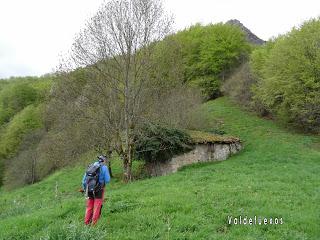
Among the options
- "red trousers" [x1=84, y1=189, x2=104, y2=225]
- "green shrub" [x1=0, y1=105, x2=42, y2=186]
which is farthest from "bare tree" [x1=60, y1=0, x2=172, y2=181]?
"green shrub" [x1=0, y1=105, x2=42, y2=186]

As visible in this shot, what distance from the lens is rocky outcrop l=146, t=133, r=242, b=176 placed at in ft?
89.0

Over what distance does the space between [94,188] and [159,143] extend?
14388 mm

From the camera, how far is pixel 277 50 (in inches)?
1442

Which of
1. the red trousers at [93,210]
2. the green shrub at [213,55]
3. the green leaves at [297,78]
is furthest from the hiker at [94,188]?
the green shrub at [213,55]

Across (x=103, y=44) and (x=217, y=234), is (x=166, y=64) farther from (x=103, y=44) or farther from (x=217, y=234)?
(x=217, y=234)

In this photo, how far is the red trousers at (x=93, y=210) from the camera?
1207cm

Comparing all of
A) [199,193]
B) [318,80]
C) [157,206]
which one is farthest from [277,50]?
[157,206]

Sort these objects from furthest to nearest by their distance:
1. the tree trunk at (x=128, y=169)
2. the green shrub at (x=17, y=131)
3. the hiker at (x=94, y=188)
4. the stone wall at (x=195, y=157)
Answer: the green shrub at (x=17, y=131) < the stone wall at (x=195, y=157) < the tree trunk at (x=128, y=169) < the hiker at (x=94, y=188)

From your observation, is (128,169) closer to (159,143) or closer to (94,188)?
(159,143)

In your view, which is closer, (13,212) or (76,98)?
(13,212)

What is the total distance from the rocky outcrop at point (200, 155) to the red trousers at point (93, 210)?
14.7 metres

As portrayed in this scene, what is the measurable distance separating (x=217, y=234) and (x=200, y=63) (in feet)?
145

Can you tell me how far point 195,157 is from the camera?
27859 millimetres

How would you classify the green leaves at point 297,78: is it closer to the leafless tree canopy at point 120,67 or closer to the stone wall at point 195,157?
the stone wall at point 195,157
